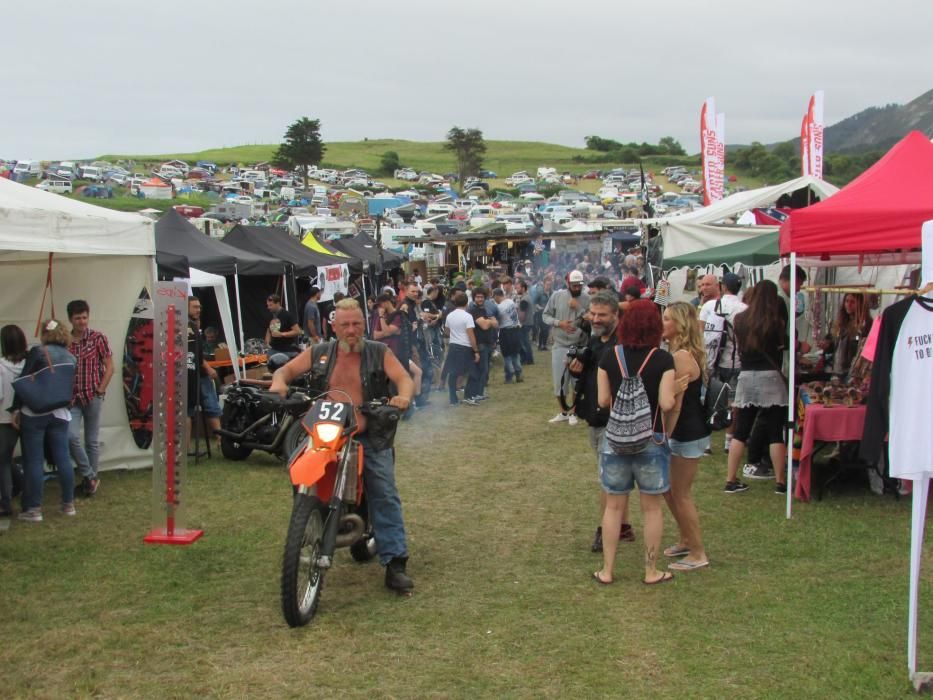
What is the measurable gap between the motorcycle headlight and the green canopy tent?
6349mm

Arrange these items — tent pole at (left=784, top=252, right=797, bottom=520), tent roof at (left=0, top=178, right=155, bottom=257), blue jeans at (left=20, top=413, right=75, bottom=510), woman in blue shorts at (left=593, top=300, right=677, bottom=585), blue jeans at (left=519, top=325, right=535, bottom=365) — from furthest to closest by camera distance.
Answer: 1. blue jeans at (left=519, top=325, right=535, bottom=365)
2. blue jeans at (left=20, top=413, right=75, bottom=510)
3. tent pole at (left=784, top=252, right=797, bottom=520)
4. tent roof at (left=0, top=178, right=155, bottom=257)
5. woman in blue shorts at (left=593, top=300, right=677, bottom=585)

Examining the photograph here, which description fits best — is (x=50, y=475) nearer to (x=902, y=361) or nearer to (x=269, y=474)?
(x=269, y=474)

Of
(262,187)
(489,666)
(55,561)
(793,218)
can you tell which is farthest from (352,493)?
(262,187)

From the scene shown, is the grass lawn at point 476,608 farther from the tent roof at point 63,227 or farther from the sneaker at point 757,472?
the tent roof at point 63,227

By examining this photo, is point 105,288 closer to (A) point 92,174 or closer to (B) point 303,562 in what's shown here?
(B) point 303,562

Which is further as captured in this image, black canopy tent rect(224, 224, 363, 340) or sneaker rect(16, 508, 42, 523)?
black canopy tent rect(224, 224, 363, 340)

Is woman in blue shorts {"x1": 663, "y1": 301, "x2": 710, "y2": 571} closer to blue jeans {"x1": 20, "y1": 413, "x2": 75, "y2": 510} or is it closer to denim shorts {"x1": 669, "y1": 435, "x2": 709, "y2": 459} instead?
denim shorts {"x1": 669, "y1": 435, "x2": 709, "y2": 459}

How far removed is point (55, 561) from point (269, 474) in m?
2.84

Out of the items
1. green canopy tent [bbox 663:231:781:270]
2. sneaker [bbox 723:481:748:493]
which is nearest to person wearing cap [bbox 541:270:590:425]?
green canopy tent [bbox 663:231:781:270]

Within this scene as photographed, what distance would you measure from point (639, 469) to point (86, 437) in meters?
4.99

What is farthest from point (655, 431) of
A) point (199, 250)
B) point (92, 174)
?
point (92, 174)

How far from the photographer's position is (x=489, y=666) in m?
4.15

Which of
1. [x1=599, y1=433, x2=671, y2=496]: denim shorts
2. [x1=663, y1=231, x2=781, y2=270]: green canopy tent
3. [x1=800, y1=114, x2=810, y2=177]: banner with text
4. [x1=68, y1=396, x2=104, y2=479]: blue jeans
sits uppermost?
[x1=800, y1=114, x2=810, y2=177]: banner with text

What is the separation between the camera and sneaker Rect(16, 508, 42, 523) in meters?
6.75
